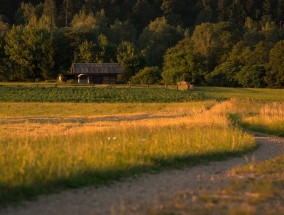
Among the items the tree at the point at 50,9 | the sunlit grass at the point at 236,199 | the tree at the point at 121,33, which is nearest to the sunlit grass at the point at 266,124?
the sunlit grass at the point at 236,199

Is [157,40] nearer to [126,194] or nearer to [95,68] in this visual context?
[95,68]

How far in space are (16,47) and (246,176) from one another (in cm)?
8848

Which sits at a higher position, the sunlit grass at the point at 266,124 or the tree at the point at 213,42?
the tree at the point at 213,42

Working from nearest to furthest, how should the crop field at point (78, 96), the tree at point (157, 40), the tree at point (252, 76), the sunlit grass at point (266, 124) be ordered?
the sunlit grass at point (266, 124), the crop field at point (78, 96), the tree at point (252, 76), the tree at point (157, 40)

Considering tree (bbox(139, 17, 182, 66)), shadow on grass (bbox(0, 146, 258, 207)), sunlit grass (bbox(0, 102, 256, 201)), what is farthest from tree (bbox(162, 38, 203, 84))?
shadow on grass (bbox(0, 146, 258, 207))

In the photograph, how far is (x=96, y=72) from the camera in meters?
90.7

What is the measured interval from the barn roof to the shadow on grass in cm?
7582

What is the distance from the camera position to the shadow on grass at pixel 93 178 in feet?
31.5

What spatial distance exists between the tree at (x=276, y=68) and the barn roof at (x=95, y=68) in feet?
80.5

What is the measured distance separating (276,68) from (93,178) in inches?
3103

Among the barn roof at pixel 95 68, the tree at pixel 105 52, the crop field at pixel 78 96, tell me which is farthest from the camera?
the tree at pixel 105 52

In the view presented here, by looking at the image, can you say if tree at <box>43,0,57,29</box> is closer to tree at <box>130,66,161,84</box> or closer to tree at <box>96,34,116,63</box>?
tree at <box>96,34,116,63</box>

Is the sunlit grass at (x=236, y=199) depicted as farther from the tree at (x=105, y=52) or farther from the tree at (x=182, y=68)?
the tree at (x=105, y=52)

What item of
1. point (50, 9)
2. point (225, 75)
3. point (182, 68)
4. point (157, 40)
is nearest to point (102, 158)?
point (182, 68)
